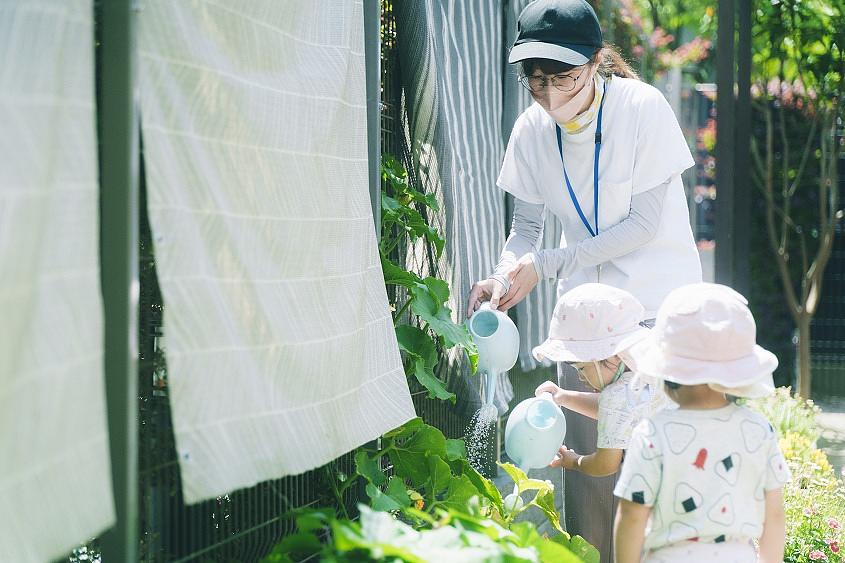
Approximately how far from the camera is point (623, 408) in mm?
2418

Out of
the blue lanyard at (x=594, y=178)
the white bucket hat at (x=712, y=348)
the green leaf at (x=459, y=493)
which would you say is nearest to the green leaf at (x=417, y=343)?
the green leaf at (x=459, y=493)

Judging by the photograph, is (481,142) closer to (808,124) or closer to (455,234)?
(455,234)

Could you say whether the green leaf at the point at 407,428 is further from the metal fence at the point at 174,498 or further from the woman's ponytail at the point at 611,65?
the woman's ponytail at the point at 611,65

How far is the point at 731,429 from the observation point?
1.99m

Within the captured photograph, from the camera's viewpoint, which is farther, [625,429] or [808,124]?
[808,124]

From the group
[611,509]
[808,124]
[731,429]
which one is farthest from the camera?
[808,124]

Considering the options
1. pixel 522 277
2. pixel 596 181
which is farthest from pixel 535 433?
pixel 596 181

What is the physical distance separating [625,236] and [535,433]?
60cm

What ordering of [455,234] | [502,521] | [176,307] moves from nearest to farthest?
[176,307], [502,521], [455,234]

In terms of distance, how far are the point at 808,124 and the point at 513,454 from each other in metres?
6.16

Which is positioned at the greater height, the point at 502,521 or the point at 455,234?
the point at 455,234

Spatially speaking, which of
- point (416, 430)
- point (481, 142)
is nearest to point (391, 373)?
point (416, 430)

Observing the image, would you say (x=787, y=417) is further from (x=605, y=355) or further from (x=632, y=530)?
(x=632, y=530)

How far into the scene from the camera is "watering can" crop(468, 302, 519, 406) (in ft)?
9.35
